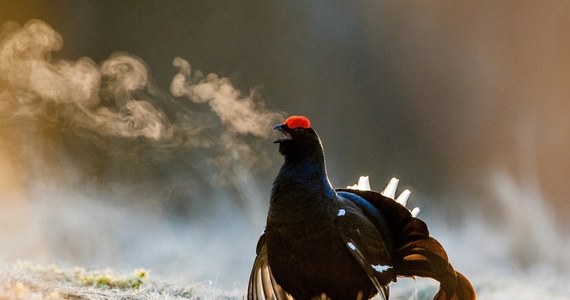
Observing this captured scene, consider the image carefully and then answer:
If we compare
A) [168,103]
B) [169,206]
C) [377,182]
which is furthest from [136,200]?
[377,182]

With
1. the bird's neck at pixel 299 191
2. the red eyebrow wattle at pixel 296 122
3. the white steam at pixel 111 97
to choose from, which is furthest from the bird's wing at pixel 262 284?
the white steam at pixel 111 97

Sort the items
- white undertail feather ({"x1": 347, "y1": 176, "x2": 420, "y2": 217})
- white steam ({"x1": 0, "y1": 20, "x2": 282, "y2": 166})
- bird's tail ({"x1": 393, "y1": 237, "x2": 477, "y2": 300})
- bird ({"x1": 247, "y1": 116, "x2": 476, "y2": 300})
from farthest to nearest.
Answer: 1. white steam ({"x1": 0, "y1": 20, "x2": 282, "y2": 166})
2. white undertail feather ({"x1": 347, "y1": 176, "x2": 420, "y2": 217})
3. bird's tail ({"x1": 393, "y1": 237, "x2": 477, "y2": 300})
4. bird ({"x1": 247, "y1": 116, "x2": 476, "y2": 300})

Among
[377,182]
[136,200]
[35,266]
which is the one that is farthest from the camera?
[136,200]

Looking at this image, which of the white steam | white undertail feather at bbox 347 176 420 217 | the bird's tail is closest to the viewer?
the bird's tail

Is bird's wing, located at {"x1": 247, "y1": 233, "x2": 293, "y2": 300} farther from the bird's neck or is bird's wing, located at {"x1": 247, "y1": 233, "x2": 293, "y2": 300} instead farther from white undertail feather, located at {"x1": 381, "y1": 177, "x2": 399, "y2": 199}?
white undertail feather, located at {"x1": 381, "y1": 177, "x2": 399, "y2": 199}

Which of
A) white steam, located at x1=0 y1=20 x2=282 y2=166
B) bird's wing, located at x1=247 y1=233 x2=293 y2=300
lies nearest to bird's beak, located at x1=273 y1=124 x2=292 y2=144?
bird's wing, located at x1=247 y1=233 x2=293 y2=300

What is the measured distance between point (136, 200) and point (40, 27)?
1015mm

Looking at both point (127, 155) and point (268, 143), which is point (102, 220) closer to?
point (127, 155)

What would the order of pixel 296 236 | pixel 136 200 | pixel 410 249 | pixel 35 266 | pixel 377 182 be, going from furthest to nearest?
pixel 136 200 < pixel 377 182 < pixel 35 266 < pixel 410 249 < pixel 296 236

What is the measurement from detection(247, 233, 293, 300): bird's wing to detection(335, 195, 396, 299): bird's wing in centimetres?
34

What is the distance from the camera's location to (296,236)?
1807mm

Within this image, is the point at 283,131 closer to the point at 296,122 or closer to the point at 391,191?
the point at 296,122

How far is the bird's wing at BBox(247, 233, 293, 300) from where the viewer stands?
2.10 m

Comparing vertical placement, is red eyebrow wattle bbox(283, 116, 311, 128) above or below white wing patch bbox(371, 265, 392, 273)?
above
